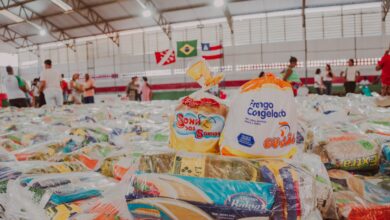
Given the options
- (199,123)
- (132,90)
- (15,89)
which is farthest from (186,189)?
(132,90)

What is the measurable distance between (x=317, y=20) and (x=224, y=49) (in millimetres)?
4279

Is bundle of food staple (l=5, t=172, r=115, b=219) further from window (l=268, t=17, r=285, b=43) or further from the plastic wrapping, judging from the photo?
window (l=268, t=17, r=285, b=43)

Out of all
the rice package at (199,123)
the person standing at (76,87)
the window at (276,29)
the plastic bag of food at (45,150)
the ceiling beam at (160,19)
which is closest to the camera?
the rice package at (199,123)

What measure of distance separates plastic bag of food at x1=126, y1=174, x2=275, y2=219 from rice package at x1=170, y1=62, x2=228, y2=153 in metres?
0.31

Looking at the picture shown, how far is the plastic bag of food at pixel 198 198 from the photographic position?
97 centimetres

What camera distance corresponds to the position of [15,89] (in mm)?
7102

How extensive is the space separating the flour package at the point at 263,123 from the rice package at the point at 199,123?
100 mm

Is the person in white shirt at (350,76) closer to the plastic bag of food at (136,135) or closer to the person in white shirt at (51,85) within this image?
the person in white shirt at (51,85)

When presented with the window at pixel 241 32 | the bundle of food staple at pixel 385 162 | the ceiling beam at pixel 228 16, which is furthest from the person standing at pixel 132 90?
the bundle of food staple at pixel 385 162

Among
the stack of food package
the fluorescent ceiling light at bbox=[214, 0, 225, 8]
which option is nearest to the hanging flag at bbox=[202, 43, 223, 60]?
the fluorescent ceiling light at bbox=[214, 0, 225, 8]

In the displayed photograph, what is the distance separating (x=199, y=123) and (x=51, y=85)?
19.2ft

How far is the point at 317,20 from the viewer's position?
14664 millimetres

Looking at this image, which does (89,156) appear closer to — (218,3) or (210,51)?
(210,51)

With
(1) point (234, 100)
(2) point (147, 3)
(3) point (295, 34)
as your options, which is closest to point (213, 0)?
(2) point (147, 3)
